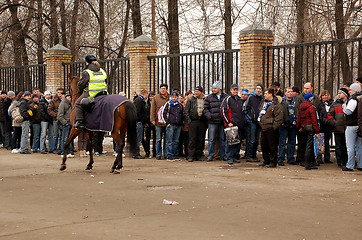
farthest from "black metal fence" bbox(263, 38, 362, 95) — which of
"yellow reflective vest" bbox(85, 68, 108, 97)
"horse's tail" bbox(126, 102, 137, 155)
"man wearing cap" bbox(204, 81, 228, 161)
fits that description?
"yellow reflective vest" bbox(85, 68, 108, 97)

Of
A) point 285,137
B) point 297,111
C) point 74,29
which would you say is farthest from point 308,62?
point 74,29

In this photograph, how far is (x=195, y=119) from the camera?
15.4m

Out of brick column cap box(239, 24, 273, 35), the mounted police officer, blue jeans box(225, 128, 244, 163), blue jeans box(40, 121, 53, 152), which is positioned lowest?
blue jeans box(225, 128, 244, 163)

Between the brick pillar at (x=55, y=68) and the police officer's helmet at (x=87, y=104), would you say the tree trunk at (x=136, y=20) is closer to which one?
the brick pillar at (x=55, y=68)

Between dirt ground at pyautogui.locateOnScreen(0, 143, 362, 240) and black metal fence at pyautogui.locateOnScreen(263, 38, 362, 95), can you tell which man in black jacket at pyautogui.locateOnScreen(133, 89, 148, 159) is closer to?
dirt ground at pyautogui.locateOnScreen(0, 143, 362, 240)

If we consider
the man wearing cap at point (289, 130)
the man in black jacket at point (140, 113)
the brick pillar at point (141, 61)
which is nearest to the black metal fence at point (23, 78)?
the brick pillar at point (141, 61)

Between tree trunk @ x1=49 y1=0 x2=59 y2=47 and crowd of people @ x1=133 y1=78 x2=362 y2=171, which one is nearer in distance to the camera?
crowd of people @ x1=133 y1=78 x2=362 y2=171

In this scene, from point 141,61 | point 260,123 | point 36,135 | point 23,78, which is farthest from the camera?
point 23,78

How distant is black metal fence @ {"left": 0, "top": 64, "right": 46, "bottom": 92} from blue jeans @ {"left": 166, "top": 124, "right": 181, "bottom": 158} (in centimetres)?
1118

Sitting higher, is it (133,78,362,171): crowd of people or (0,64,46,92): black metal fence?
(0,64,46,92): black metal fence

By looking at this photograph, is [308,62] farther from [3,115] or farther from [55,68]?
[55,68]

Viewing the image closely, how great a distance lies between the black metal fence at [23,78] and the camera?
25344 mm

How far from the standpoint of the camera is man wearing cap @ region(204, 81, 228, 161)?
15000 mm

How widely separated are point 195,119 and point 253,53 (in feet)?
9.50
